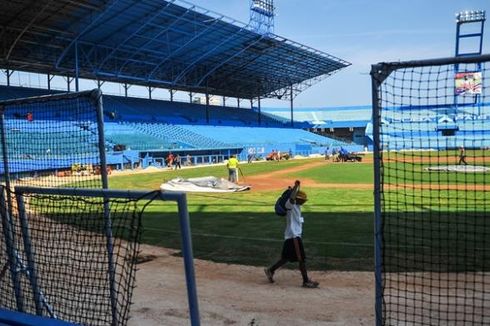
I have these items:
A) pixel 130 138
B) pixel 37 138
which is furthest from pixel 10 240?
pixel 130 138

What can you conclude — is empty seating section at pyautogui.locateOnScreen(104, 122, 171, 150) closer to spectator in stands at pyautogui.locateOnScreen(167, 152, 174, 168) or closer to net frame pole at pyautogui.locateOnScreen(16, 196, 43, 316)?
spectator in stands at pyautogui.locateOnScreen(167, 152, 174, 168)

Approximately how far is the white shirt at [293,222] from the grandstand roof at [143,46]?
103 ft

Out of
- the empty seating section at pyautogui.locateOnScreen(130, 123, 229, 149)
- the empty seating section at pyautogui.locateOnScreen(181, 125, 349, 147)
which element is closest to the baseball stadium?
the empty seating section at pyautogui.locateOnScreen(130, 123, 229, 149)

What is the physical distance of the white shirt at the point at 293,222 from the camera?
310 inches

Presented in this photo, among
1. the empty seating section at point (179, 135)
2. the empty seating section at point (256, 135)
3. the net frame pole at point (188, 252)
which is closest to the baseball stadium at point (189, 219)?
the net frame pole at point (188, 252)

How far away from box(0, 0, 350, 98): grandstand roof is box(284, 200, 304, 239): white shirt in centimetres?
3143

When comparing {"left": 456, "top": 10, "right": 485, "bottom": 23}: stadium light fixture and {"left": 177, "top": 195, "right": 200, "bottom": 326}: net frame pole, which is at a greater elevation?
{"left": 456, "top": 10, "right": 485, "bottom": 23}: stadium light fixture

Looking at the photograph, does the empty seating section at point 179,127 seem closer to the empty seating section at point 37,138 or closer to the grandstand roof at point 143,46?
the grandstand roof at point 143,46

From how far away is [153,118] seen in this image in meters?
57.5

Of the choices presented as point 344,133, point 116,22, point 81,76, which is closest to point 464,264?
point 116,22

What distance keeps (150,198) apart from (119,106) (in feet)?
179

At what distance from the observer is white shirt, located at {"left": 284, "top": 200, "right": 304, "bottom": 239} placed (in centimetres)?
787

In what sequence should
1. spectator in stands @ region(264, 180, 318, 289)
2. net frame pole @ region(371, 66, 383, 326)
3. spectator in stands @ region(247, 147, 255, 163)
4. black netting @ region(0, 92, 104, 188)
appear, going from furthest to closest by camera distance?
spectator in stands @ region(247, 147, 255, 163) < black netting @ region(0, 92, 104, 188) < spectator in stands @ region(264, 180, 318, 289) < net frame pole @ region(371, 66, 383, 326)

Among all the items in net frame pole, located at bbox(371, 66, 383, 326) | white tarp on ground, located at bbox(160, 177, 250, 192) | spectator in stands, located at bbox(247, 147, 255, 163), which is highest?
net frame pole, located at bbox(371, 66, 383, 326)
